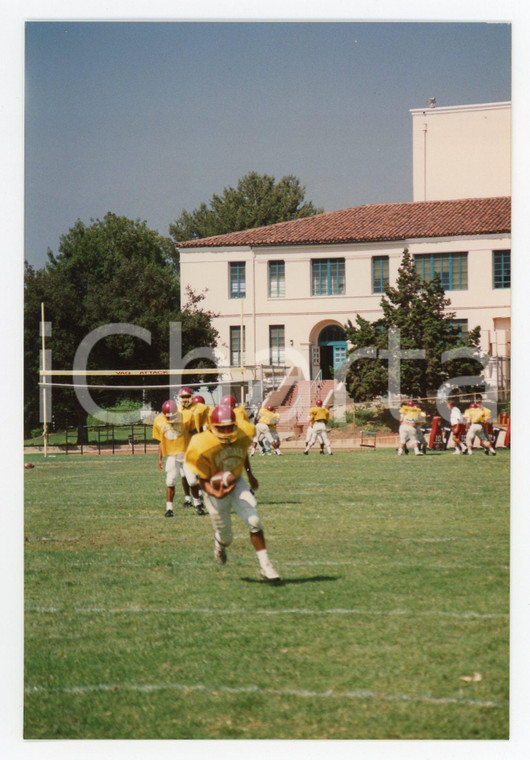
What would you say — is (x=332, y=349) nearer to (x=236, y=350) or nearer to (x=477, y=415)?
(x=236, y=350)

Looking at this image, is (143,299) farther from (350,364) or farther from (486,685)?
(486,685)

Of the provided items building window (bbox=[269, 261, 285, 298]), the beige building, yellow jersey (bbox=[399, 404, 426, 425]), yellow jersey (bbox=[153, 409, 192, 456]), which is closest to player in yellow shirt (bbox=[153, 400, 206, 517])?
yellow jersey (bbox=[153, 409, 192, 456])

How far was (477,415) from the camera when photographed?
1571 cm

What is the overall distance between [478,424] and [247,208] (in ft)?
24.6

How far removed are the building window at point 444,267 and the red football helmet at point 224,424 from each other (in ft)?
20.4

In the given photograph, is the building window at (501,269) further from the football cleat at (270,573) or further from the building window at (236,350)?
the building window at (236,350)

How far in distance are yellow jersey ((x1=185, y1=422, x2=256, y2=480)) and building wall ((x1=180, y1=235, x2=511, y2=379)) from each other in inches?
126

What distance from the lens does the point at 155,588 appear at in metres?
7.17

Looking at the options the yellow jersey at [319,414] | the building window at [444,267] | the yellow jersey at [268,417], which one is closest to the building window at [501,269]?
the building window at [444,267]

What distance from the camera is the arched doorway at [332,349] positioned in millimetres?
14530

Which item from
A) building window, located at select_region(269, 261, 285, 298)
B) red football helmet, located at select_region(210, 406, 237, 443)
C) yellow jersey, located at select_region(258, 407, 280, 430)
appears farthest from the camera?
yellow jersey, located at select_region(258, 407, 280, 430)

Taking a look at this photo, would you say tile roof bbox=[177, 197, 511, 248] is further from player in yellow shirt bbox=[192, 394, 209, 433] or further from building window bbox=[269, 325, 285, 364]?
player in yellow shirt bbox=[192, 394, 209, 433]

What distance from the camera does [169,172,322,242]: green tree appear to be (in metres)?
9.18

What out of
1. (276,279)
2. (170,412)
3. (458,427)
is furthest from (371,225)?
(458,427)
